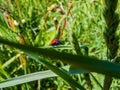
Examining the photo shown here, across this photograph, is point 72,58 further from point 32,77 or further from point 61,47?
point 61,47

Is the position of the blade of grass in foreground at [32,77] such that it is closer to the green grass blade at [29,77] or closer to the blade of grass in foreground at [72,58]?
the green grass blade at [29,77]

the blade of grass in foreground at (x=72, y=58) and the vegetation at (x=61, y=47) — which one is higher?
the blade of grass in foreground at (x=72, y=58)

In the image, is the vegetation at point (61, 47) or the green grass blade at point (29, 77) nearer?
the vegetation at point (61, 47)

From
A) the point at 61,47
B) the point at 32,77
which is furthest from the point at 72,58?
the point at 61,47

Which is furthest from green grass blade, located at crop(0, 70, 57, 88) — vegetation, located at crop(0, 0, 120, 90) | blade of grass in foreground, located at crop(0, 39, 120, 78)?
blade of grass in foreground, located at crop(0, 39, 120, 78)

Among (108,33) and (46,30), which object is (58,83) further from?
(108,33)

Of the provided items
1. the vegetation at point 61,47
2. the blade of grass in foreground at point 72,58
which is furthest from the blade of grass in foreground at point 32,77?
the blade of grass in foreground at point 72,58

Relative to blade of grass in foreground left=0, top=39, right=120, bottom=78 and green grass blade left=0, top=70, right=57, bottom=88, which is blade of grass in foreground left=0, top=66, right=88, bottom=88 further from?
blade of grass in foreground left=0, top=39, right=120, bottom=78

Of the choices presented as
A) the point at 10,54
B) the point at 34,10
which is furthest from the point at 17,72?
the point at 34,10
